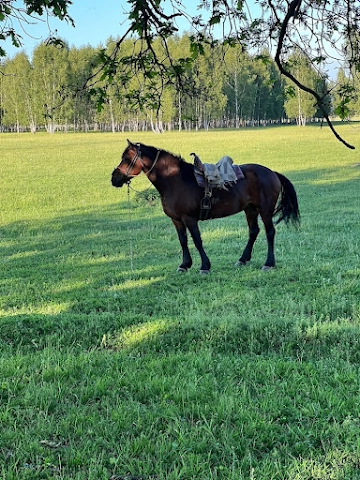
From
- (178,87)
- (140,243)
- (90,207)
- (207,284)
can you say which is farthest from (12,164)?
(178,87)

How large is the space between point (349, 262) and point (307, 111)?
→ 77.4 meters

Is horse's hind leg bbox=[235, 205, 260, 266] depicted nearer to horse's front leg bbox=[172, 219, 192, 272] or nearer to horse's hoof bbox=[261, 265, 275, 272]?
horse's hoof bbox=[261, 265, 275, 272]

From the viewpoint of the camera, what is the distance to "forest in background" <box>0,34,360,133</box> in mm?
4734

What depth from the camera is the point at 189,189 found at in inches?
351

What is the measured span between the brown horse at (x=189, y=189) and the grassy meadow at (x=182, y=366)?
2.66 ft

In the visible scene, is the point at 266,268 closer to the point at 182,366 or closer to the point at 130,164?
the point at 130,164

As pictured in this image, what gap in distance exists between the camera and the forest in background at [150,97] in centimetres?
473

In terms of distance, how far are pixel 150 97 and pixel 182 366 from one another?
2523 mm

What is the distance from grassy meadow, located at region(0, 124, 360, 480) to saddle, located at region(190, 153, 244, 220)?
1396mm

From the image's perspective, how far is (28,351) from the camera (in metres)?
4.80

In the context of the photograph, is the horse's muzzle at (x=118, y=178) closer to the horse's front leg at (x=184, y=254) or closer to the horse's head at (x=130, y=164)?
the horse's head at (x=130, y=164)

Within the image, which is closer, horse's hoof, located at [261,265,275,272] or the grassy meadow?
the grassy meadow

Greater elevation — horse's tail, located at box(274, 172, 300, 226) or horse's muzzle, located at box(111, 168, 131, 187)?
horse's muzzle, located at box(111, 168, 131, 187)

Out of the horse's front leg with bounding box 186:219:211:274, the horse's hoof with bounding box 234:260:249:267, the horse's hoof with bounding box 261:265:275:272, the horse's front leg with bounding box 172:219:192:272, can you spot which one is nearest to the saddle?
the horse's front leg with bounding box 186:219:211:274
